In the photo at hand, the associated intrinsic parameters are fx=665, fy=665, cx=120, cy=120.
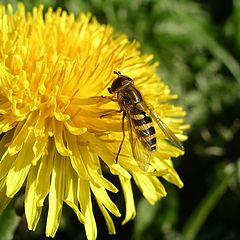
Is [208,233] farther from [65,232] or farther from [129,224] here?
[65,232]

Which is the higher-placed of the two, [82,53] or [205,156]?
[82,53]

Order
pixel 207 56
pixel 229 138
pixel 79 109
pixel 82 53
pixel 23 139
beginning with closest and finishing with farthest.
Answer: pixel 23 139
pixel 79 109
pixel 82 53
pixel 229 138
pixel 207 56

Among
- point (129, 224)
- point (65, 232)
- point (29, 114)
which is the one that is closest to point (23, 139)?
point (29, 114)

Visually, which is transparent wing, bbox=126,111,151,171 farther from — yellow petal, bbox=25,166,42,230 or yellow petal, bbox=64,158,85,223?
yellow petal, bbox=25,166,42,230

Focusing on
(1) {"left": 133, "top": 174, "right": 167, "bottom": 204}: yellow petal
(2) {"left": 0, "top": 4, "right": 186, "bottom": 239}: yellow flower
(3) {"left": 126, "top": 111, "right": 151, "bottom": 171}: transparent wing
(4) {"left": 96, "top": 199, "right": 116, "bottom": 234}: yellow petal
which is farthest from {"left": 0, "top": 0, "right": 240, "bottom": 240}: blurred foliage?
Answer: (3) {"left": 126, "top": 111, "right": 151, "bottom": 171}: transparent wing

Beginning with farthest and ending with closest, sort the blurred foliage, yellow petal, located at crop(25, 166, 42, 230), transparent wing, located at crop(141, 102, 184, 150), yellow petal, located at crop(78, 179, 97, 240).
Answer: the blurred foliage, transparent wing, located at crop(141, 102, 184, 150), yellow petal, located at crop(78, 179, 97, 240), yellow petal, located at crop(25, 166, 42, 230)

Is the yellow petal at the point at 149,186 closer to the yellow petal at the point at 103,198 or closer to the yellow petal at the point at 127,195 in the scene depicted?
the yellow petal at the point at 127,195

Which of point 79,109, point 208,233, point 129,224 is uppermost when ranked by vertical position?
point 79,109

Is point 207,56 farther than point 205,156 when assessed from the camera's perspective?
Yes
